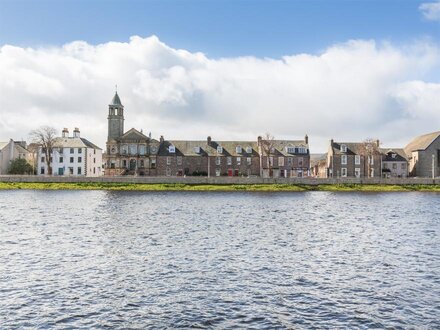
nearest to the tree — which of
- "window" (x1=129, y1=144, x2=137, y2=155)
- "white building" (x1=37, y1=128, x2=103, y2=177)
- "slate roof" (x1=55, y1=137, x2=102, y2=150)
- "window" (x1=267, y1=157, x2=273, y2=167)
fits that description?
"white building" (x1=37, y1=128, x2=103, y2=177)

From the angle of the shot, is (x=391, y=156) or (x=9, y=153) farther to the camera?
(x=9, y=153)

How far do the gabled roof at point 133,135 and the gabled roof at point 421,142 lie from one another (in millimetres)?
81217

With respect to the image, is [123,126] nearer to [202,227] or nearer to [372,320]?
[202,227]

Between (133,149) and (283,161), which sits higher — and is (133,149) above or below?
above

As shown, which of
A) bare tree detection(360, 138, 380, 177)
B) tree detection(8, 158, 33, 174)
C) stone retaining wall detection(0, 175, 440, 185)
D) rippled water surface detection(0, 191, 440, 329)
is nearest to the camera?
rippled water surface detection(0, 191, 440, 329)

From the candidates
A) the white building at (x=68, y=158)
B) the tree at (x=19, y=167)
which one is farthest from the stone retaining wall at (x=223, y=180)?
the tree at (x=19, y=167)

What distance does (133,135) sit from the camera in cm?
13438

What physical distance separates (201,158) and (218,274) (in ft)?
354

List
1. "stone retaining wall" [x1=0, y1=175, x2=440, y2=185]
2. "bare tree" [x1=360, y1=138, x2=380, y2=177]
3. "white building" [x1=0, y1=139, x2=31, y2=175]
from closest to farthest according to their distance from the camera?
"stone retaining wall" [x1=0, y1=175, x2=440, y2=185], "bare tree" [x1=360, y1=138, x2=380, y2=177], "white building" [x1=0, y1=139, x2=31, y2=175]

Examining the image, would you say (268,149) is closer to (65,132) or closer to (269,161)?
(269,161)

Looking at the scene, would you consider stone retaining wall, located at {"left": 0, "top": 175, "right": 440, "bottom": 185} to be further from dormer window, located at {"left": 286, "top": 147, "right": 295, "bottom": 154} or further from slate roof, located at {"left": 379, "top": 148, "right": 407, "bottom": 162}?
dormer window, located at {"left": 286, "top": 147, "right": 295, "bottom": 154}

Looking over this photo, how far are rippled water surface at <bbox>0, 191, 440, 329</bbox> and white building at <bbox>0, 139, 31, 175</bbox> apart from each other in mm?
101920

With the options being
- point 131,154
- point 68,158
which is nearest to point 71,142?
point 68,158

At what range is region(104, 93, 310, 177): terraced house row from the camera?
435ft
